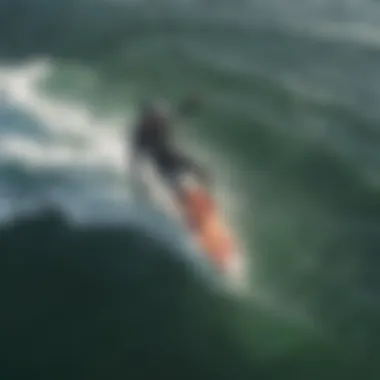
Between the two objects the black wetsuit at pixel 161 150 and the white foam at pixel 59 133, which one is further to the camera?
the white foam at pixel 59 133

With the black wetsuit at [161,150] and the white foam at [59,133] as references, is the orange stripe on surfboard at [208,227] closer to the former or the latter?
the black wetsuit at [161,150]

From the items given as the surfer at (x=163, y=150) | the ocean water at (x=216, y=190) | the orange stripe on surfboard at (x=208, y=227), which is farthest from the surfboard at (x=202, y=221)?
the ocean water at (x=216, y=190)

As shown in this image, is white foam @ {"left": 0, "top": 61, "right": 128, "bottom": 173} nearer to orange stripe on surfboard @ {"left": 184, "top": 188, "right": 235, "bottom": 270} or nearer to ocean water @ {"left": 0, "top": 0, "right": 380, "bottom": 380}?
ocean water @ {"left": 0, "top": 0, "right": 380, "bottom": 380}

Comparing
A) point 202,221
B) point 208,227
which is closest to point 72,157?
point 202,221

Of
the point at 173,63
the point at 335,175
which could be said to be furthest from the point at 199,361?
the point at 173,63

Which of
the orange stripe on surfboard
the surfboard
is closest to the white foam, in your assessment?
the surfboard
